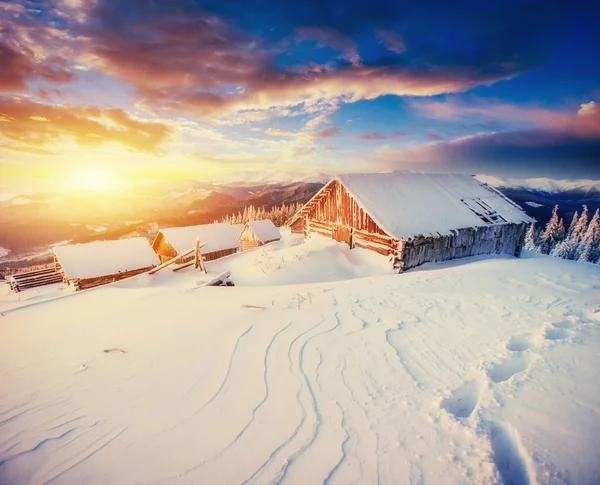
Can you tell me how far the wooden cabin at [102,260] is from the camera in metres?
24.7

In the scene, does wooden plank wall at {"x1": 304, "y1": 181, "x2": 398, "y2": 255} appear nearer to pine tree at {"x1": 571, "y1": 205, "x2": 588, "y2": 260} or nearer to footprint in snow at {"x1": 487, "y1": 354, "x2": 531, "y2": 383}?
footprint in snow at {"x1": 487, "y1": 354, "x2": 531, "y2": 383}

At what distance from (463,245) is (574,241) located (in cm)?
4718

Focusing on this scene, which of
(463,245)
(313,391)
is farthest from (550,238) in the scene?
(313,391)

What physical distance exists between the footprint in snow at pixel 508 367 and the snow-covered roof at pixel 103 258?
30774 millimetres

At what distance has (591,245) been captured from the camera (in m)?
42.0

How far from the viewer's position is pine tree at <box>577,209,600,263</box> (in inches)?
1631

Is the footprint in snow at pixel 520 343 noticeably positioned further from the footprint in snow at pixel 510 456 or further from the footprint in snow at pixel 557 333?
the footprint in snow at pixel 510 456

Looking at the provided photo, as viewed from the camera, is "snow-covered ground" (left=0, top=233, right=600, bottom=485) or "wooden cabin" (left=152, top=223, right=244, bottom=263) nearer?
"snow-covered ground" (left=0, top=233, right=600, bottom=485)

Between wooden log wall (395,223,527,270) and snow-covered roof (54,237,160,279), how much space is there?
2623 cm

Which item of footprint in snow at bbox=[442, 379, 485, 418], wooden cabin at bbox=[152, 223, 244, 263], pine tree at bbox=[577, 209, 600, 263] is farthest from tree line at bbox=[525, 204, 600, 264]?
footprint in snow at bbox=[442, 379, 485, 418]

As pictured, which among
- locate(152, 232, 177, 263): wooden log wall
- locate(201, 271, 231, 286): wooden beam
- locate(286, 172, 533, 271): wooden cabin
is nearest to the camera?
locate(201, 271, 231, 286): wooden beam

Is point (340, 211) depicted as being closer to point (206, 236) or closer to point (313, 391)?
point (313, 391)

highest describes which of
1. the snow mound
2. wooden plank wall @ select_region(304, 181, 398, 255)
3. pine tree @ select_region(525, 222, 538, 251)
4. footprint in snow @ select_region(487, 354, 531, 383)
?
wooden plank wall @ select_region(304, 181, 398, 255)

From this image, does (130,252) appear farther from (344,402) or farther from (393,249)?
(344,402)
